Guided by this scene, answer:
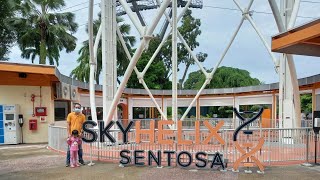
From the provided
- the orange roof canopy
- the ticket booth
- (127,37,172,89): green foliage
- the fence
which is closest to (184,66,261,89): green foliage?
(127,37,172,89): green foliage

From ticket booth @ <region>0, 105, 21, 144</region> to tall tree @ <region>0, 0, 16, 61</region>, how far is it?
1228cm

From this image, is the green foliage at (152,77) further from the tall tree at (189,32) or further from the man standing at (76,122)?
the man standing at (76,122)

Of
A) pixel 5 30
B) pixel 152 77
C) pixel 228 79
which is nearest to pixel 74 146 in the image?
pixel 5 30

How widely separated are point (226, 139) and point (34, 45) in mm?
26801

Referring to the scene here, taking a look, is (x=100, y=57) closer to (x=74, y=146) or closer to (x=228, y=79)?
(x=228, y=79)

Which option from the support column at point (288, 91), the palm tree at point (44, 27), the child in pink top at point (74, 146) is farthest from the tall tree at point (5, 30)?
the support column at point (288, 91)

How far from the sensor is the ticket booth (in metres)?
15.6

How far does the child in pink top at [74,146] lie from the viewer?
9711mm

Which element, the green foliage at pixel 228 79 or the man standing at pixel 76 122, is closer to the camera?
the man standing at pixel 76 122

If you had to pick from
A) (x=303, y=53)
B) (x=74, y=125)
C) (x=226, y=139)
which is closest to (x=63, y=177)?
(x=74, y=125)

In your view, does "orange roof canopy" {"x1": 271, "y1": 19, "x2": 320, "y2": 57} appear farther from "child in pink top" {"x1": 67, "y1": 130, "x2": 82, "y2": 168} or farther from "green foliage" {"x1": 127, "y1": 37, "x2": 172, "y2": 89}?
"green foliage" {"x1": 127, "y1": 37, "x2": 172, "y2": 89}

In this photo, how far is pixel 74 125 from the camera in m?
10.2

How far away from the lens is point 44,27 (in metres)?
29.8

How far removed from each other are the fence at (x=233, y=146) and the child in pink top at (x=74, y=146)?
0.61m
